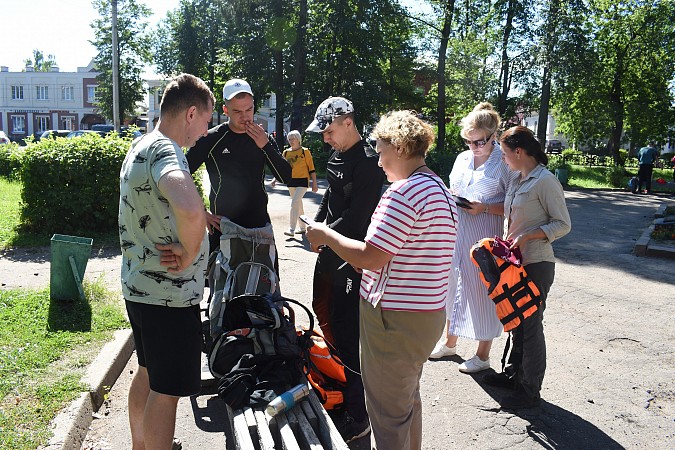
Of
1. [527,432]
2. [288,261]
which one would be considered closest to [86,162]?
[288,261]

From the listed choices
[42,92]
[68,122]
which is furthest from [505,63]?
[42,92]

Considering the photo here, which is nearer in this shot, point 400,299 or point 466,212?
point 400,299

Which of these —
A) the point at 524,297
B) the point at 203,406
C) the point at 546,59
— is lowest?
the point at 203,406

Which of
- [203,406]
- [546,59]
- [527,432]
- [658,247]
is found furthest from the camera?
[546,59]

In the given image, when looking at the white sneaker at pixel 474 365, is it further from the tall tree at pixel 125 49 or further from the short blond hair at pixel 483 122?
the tall tree at pixel 125 49

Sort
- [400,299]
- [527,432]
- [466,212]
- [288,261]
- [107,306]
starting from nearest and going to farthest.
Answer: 1. [400,299]
2. [527,432]
3. [466,212]
4. [107,306]
5. [288,261]

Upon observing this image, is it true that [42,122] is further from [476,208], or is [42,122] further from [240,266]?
[476,208]

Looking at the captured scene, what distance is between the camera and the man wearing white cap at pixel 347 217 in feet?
11.8

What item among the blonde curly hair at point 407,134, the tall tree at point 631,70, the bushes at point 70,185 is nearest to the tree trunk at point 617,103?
the tall tree at point 631,70

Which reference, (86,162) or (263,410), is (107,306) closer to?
(263,410)

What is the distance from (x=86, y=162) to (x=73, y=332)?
475cm

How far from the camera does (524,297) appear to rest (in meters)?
4.05

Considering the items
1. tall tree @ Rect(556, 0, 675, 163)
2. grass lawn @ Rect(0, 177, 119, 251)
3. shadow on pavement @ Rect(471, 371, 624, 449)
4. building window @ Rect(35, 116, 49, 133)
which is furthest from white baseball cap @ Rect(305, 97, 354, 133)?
building window @ Rect(35, 116, 49, 133)

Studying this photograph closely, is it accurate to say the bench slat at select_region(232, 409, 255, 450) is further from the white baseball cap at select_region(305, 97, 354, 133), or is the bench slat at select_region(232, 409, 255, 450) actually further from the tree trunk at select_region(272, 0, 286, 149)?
the tree trunk at select_region(272, 0, 286, 149)
